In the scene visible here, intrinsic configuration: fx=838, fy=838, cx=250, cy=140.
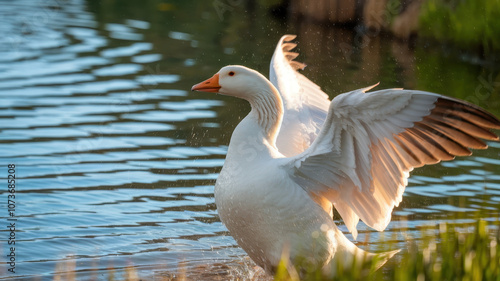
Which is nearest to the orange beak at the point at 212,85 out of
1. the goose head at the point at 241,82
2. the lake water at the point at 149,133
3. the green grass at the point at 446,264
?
the goose head at the point at 241,82

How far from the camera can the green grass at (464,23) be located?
1627 centimetres

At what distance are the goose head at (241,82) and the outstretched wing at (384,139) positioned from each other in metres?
0.72

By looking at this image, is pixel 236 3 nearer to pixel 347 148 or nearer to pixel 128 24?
pixel 128 24

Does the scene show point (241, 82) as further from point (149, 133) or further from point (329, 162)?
point (149, 133)

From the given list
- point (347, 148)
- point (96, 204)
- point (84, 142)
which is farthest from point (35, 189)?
point (347, 148)

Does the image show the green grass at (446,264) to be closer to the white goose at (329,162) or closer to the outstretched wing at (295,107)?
the white goose at (329,162)

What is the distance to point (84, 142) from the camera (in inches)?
424

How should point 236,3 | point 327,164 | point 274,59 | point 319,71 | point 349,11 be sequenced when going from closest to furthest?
point 327,164
point 274,59
point 319,71
point 349,11
point 236,3

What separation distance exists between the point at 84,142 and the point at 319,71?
22.5 feet

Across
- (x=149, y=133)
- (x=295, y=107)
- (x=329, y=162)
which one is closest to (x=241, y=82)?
(x=329, y=162)

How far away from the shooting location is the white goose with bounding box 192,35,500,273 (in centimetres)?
586

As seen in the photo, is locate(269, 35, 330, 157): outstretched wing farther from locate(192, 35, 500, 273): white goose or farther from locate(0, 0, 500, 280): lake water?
locate(0, 0, 500, 280): lake water

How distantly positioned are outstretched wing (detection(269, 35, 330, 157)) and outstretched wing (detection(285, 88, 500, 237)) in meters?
1.21

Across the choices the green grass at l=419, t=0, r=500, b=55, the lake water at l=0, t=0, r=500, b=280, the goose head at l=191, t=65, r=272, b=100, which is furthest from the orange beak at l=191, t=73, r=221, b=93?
the green grass at l=419, t=0, r=500, b=55
